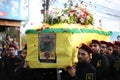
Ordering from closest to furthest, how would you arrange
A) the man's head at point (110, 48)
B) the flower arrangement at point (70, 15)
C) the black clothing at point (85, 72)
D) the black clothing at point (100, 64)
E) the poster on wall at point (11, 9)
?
the black clothing at point (85, 72), the flower arrangement at point (70, 15), the black clothing at point (100, 64), the man's head at point (110, 48), the poster on wall at point (11, 9)

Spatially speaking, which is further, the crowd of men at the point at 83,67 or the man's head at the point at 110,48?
the man's head at the point at 110,48

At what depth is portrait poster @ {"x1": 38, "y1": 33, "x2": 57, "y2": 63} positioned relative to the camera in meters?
6.43

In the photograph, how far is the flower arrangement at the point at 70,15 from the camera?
6.74 metres

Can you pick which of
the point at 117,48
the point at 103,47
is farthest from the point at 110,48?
the point at 103,47

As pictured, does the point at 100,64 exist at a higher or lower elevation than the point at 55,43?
lower

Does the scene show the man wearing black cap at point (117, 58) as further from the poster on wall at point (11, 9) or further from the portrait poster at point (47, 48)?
the poster on wall at point (11, 9)

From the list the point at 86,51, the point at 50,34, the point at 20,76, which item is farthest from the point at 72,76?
the point at 20,76

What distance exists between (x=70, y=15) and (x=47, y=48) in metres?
0.76

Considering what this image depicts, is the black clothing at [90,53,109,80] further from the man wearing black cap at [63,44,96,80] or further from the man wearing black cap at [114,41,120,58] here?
the man wearing black cap at [114,41,120,58]

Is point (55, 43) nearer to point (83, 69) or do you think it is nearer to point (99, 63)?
point (83, 69)

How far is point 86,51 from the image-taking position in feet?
19.4

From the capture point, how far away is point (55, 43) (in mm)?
6410

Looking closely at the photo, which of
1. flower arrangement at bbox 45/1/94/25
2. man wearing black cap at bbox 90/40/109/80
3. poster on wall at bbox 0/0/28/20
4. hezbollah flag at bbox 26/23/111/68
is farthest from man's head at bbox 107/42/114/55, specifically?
poster on wall at bbox 0/0/28/20

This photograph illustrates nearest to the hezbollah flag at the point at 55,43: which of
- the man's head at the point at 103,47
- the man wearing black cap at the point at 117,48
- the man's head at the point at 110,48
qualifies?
the man's head at the point at 103,47
